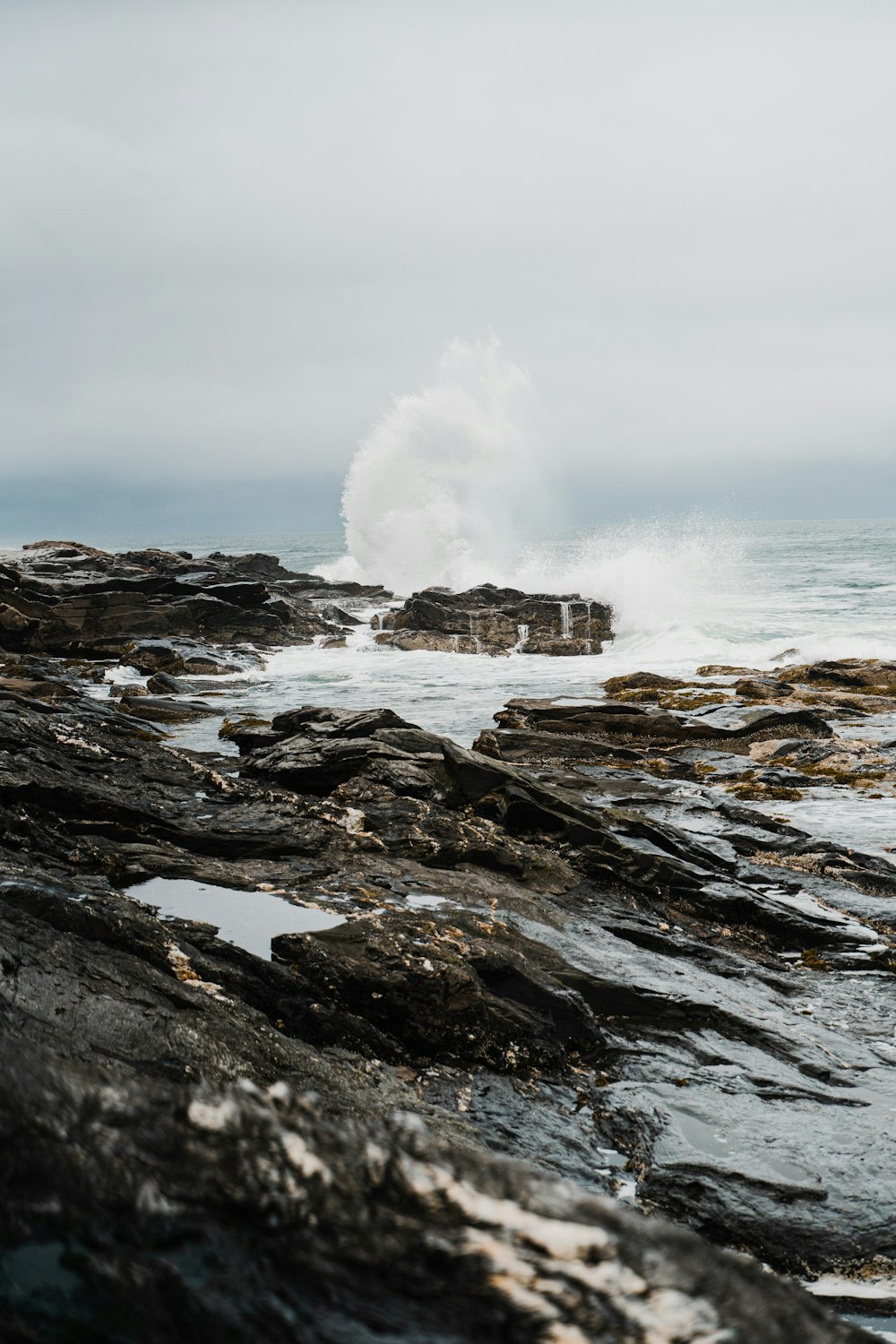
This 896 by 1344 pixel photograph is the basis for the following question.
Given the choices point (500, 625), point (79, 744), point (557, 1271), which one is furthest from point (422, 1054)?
point (500, 625)

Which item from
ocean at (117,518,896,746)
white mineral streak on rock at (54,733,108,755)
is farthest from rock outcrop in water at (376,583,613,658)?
white mineral streak on rock at (54,733,108,755)

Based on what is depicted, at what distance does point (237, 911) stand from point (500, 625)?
33.2 metres

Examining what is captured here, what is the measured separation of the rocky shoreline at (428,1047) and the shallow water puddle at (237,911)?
2.8 inches

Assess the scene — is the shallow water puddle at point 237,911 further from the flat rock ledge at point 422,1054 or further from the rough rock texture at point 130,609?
the rough rock texture at point 130,609

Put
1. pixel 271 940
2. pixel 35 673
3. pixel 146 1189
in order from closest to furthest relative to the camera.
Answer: pixel 146 1189, pixel 271 940, pixel 35 673

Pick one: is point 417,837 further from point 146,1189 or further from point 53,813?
point 146,1189

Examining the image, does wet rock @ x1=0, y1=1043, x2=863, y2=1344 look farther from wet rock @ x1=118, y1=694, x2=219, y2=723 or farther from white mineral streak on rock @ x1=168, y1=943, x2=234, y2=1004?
wet rock @ x1=118, y1=694, x2=219, y2=723

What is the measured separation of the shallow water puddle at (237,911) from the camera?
641 cm

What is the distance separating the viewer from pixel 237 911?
22.3 feet

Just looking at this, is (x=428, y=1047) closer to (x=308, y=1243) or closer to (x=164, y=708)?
(x=308, y=1243)

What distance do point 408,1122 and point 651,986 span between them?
5095mm

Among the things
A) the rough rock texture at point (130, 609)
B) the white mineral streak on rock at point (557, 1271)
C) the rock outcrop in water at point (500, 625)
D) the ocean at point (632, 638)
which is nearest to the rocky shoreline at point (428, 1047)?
the white mineral streak on rock at point (557, 1271)

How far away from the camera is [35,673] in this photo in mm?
24203

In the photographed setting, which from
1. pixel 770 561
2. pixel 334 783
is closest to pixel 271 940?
pixel 334 783
